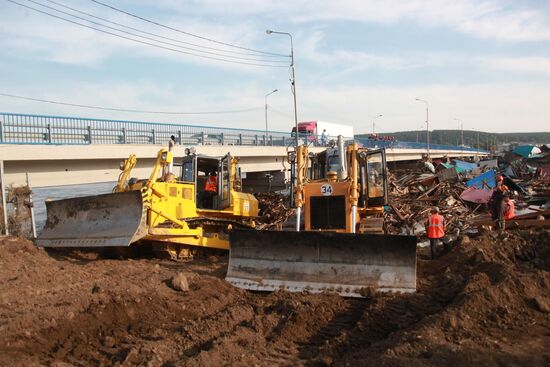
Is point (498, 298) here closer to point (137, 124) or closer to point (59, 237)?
point (59, 237)

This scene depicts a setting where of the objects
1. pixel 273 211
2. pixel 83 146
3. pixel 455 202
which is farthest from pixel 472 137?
pixel 83 146

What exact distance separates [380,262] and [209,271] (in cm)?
377

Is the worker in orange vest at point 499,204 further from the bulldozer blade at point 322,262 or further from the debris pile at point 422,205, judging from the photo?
the bulldozer blade at point 322,262

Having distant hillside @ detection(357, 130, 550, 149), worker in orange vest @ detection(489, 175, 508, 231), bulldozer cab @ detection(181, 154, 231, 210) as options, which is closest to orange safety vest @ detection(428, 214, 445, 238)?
worker in orange vest @ detection(489, 175, 508, 231)

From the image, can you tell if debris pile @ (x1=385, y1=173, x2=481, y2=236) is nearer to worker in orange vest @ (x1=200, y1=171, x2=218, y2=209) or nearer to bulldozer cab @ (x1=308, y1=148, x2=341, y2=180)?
bulldozer cab @ (x1=308, y1=148, x2=341, y2=180)

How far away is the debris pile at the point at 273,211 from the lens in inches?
665

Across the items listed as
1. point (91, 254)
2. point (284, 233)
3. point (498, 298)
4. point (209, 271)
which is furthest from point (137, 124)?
point (498, 298)

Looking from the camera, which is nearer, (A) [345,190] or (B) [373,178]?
(A) [345,190]

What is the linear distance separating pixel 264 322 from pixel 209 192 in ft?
24.2

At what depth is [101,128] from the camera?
734 inches

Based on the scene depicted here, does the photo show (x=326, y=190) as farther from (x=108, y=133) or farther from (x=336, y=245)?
(x=108, y=133)

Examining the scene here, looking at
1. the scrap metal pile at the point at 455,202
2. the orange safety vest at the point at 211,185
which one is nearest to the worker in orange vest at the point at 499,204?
the scrap metal pile at the point at 455,202

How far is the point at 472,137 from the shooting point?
6457 inches

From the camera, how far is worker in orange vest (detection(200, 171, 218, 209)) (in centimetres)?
1386
